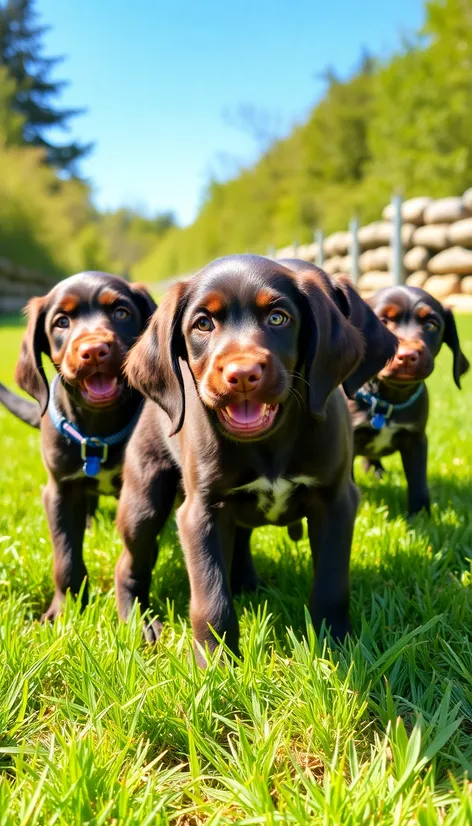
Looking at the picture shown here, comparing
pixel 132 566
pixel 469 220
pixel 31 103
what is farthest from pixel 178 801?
pixel 31 103

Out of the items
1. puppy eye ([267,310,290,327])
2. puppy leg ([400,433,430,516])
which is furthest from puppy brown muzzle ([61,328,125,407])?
puppy leg ([400,433,430,516])

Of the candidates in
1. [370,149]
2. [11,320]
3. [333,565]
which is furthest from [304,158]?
[333,565]

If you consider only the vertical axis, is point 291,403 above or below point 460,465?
above

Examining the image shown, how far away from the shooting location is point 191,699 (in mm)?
1783

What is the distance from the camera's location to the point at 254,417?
202 centimetres

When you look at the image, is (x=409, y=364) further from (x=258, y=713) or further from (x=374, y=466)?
(x=258, y=713)

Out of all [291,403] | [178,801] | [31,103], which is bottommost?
[178,801]

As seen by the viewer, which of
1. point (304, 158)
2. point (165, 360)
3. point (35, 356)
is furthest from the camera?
point (304, 158)

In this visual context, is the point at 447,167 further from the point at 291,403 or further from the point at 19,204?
the point at 291,403

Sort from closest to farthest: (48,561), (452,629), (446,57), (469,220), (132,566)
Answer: (452,629)
(132,566)
(48,561)
(469,220)
(446,57)

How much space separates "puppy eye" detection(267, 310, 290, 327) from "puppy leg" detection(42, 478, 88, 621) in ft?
4.34

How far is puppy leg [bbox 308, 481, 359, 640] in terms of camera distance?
2.18m

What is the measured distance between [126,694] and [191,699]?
195 millimetres

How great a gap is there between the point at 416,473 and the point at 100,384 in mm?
1691
